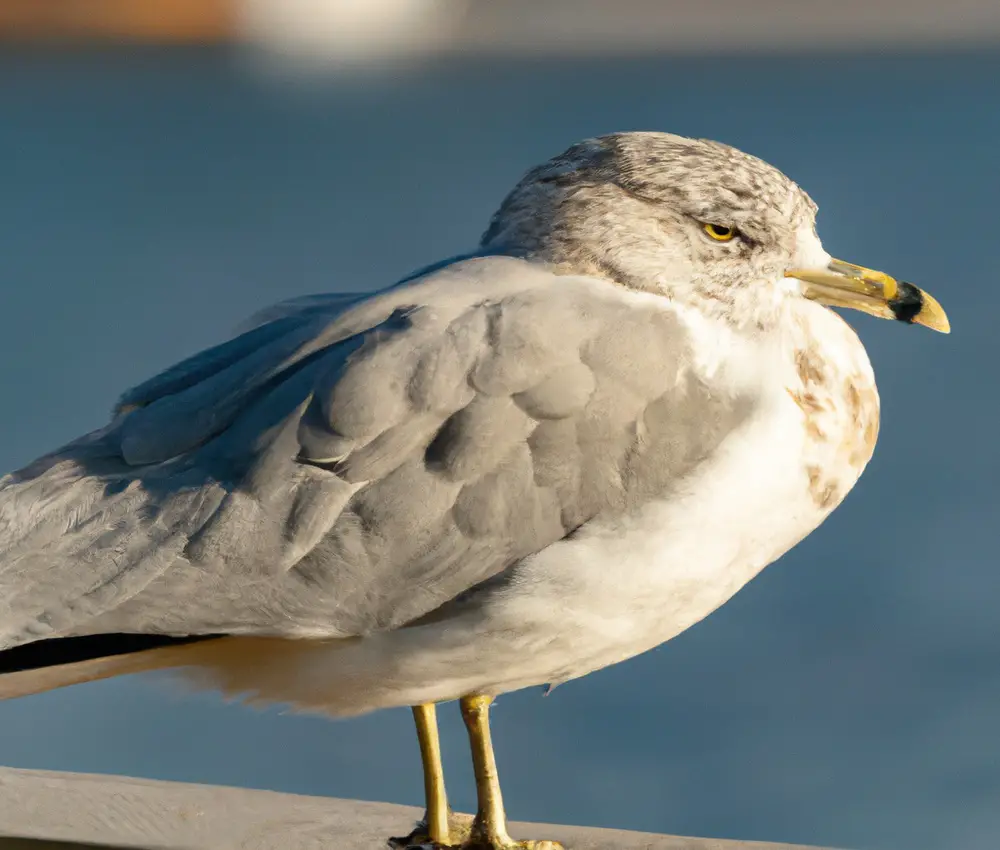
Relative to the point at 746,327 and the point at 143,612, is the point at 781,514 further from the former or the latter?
the point at 143,612

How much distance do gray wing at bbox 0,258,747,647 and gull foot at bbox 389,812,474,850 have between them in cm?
42

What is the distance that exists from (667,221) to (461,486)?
39 cm

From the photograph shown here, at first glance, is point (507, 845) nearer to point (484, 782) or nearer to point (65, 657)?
point (484, 782)

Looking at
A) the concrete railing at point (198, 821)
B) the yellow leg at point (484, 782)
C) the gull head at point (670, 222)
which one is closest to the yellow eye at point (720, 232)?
the gull head at point (670, 222)

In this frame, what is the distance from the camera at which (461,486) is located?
180 cm

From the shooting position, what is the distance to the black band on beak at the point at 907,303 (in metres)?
2.02

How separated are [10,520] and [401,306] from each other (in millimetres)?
479

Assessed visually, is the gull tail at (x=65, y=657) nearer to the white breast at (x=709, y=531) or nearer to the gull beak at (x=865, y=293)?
the white breast at (x=709, y=531)

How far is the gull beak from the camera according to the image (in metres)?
2.00

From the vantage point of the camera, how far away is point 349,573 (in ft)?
5.85

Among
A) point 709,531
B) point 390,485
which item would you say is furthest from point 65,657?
point 709,531

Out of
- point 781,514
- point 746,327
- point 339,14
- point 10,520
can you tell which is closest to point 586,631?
point 781,514

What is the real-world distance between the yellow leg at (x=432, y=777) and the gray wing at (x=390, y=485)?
0.33 meters

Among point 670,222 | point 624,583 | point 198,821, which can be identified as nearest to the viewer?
point 624,583
